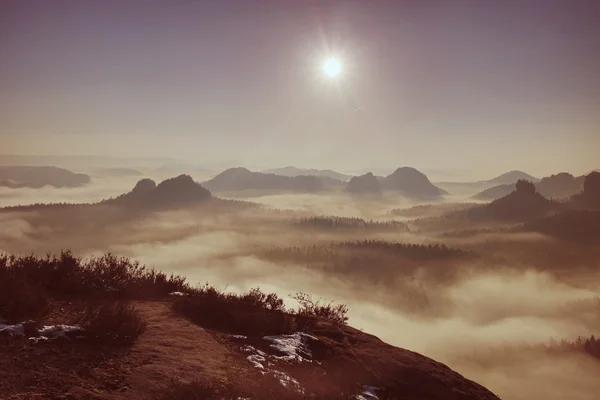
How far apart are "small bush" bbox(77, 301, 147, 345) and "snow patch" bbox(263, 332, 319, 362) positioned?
3335mm

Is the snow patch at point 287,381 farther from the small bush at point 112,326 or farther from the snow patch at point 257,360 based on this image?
the small bush at point 112,326

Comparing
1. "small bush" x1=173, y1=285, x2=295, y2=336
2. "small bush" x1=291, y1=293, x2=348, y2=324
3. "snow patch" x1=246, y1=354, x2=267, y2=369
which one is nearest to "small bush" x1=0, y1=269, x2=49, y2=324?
"small bush" x1=173, y1=285, x2=295, y2=336

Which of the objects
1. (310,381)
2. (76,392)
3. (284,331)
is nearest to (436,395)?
(310,381)

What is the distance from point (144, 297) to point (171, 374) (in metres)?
6.02

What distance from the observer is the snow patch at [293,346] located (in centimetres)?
928

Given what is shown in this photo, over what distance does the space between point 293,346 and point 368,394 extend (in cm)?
224

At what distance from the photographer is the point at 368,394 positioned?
8.50 metres

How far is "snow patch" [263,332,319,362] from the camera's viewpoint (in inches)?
365

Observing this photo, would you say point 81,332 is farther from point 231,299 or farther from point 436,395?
point 436,395

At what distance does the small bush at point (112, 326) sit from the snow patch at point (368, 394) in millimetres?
5345

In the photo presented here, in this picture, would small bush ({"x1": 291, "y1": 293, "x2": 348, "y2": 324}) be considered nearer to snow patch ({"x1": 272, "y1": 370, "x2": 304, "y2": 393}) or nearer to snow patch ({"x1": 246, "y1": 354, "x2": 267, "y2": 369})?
snow patch ({"x1": 246, "y1": 354, "x2": 267, "y2": 369})

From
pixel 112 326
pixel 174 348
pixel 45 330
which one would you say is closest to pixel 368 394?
pixel 174 348

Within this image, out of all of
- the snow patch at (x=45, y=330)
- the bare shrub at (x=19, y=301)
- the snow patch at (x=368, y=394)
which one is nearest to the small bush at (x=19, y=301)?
the bare shrub at (x=19, y=301)

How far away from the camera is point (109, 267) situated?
12812 mm
